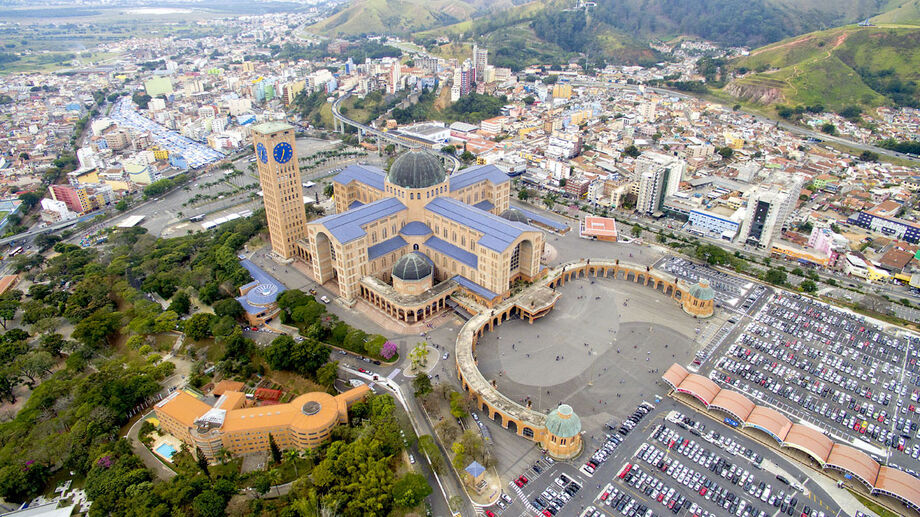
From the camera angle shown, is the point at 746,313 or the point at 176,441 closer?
the point at 176,441

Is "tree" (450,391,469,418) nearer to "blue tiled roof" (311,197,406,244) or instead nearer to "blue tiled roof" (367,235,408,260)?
"blue tiled roof" (311,197,406,244)

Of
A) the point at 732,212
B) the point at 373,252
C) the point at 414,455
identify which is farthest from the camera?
the point at 732,212

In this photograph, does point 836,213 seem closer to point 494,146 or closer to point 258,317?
point 494,146

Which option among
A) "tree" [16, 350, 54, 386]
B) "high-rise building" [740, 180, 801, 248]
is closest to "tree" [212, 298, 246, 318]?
"tree" [16, 350, 54, 386]

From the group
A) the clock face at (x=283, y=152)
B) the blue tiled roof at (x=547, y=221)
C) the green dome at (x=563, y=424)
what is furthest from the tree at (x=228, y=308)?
the blue tiled roof at (x=547, y=221)

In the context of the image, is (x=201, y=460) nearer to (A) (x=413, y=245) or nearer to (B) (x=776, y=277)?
(A) (x=413, y=245)

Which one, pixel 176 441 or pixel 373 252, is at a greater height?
pixel 373 252

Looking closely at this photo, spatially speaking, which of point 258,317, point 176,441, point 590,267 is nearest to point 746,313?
point 590,267

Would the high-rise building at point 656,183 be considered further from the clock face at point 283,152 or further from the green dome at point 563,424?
the clock face at point 283,152
